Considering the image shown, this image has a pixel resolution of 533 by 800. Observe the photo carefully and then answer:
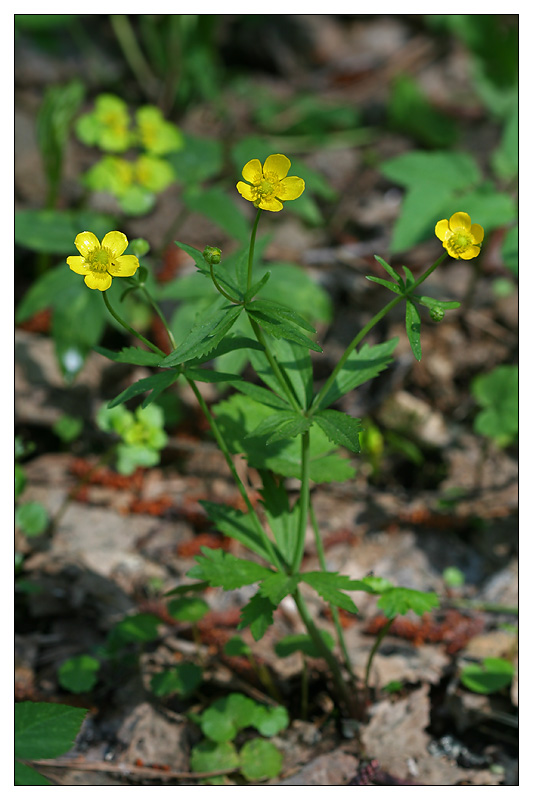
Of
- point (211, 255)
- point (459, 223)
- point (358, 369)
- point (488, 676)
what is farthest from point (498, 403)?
point (211, 255)

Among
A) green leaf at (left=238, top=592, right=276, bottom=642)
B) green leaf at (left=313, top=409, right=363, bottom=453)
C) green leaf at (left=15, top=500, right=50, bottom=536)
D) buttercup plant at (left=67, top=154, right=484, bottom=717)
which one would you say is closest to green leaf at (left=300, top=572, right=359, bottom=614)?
buttercup plant at (left=67, top=154, right=484, bottom=717)

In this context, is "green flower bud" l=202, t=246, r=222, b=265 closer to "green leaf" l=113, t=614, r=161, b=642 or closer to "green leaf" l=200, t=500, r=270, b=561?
"green leaf" l=200, t=500, r=270, b=561

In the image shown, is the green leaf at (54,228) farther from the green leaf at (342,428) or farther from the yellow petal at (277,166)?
the green leaf at (342,428)

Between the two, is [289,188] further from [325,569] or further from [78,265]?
[325,569]

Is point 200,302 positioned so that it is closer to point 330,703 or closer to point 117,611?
point 117,611

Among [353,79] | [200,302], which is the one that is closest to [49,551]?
[200,302]

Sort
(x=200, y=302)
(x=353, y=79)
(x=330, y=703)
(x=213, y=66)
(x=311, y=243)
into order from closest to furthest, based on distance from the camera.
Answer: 1. (x=330, y=703)
2. (x=200, y=302)
3. (x=311, y=243)
4. (x=213, y=66)
5. (x=353, y=79)
